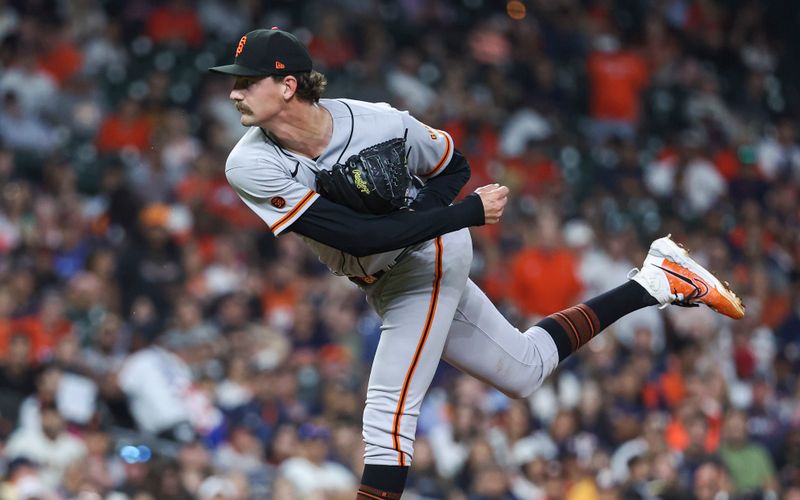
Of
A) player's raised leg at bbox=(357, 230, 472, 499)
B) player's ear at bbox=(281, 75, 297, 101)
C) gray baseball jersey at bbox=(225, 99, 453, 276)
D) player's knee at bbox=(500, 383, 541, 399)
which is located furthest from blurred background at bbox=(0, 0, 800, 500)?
player's ear at bbox=(281, 75, 297, 101)

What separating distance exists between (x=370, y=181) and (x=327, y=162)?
28 cm

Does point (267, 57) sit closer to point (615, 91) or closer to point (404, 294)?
point (404, 294)

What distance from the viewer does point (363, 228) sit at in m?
4.53

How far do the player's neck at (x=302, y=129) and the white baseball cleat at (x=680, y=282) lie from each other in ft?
4.74

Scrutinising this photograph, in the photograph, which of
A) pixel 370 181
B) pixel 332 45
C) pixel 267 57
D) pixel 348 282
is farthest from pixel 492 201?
pixel 332 45

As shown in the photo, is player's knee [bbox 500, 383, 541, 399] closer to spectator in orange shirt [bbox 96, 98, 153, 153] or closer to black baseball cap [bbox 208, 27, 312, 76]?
black baseball cap [bbox 208, 27, 312, 76]

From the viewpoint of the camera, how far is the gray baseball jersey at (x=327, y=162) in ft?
15.0

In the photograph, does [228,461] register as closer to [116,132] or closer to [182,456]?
[182,456]

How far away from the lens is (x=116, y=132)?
1071 centimetres

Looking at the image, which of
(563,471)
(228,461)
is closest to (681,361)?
(563,471)

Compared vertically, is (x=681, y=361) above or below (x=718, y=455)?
above

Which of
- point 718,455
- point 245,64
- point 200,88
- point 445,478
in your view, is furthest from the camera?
point 200,88

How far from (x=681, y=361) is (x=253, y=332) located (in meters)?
3.34

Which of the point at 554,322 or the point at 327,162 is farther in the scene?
the point at 554,322
